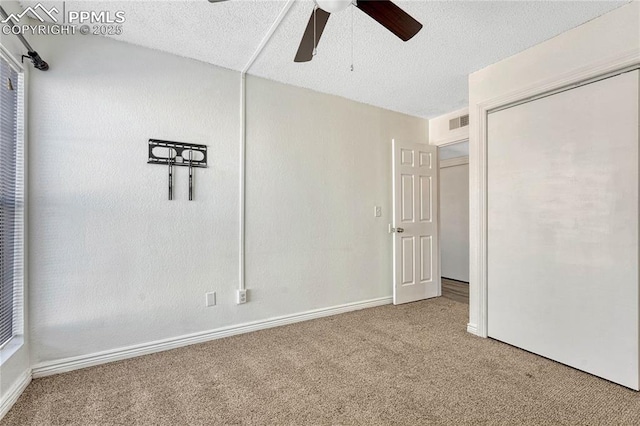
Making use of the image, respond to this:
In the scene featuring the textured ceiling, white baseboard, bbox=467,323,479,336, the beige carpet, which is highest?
the textured ceiling

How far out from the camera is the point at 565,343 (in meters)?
2.27

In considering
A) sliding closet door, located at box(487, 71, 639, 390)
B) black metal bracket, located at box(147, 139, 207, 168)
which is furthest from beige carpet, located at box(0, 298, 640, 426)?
black metal bracket, located at box(147, 139, 207, 168)

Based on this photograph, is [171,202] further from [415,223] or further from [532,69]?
[532,69]

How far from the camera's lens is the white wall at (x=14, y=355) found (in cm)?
173

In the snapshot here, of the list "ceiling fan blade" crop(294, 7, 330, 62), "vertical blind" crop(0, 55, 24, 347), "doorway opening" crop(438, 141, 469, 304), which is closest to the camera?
"ceiling fan blade" crop(294, 7, 330, 62)

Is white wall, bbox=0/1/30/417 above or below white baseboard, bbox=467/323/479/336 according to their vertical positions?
above

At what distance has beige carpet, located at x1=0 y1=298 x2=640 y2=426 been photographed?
168 centimetres

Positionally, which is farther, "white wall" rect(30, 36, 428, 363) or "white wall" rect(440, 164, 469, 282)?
"white wall" rect(440, 164, 469, 282)

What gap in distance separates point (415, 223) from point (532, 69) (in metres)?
2.03

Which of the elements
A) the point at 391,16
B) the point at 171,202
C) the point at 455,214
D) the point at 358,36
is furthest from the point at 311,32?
the point at 455,214

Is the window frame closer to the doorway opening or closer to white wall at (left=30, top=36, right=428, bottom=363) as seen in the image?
white wall at (left=30, top=36, right=428, bottom=363)

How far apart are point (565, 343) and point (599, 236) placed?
0.84m

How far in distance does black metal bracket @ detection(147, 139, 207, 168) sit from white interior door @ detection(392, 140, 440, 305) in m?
2.27

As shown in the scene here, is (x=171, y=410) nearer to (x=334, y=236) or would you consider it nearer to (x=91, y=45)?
(x=334, y=236)
